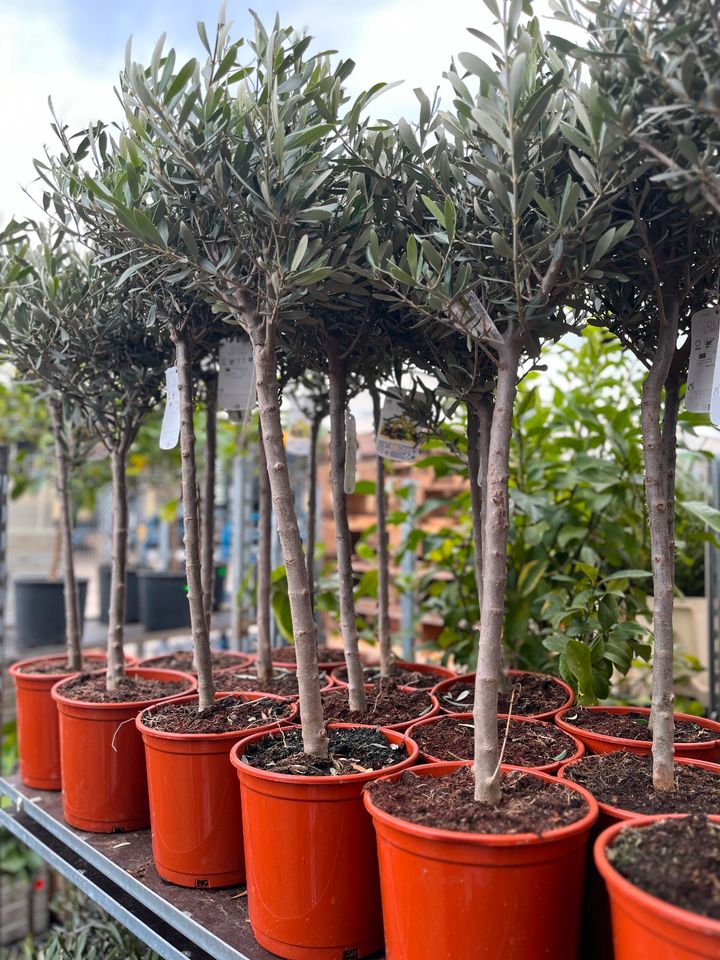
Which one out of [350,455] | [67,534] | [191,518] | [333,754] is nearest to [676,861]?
[333,754]

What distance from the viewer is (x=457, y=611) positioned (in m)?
2.54

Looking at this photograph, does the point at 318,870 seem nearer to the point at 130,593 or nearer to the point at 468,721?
the point at 468,721

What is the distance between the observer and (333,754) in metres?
1.41

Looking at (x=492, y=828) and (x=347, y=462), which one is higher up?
(x=347, y=462)

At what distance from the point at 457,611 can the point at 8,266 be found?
173 cm

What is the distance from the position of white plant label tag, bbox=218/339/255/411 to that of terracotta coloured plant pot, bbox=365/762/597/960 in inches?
45.2

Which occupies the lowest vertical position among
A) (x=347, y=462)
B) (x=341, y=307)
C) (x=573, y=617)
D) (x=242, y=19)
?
(x=573, y=617)

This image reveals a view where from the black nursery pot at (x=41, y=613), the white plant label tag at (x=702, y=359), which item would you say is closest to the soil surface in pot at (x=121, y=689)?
the white plant label tag at (x=702, y=359)

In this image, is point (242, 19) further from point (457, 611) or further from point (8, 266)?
point (457, 611)

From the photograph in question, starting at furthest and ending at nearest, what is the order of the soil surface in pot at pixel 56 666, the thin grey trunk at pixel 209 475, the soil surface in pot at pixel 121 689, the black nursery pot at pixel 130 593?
the black nursery pot at pixel 130 593 → the soil surface in pot at pixel 56 666 → the thin grey trunk at pixel 209 475 → the soil surface in pot at pixel 121 689

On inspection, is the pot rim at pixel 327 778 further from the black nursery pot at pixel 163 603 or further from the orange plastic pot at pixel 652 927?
the black nursery pot at pixel 163 603

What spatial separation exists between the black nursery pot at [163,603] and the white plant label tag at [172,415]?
251 centimetres

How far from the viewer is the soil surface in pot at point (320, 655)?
239 centimetres

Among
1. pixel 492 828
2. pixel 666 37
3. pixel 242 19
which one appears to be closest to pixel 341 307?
pixel 242 19
